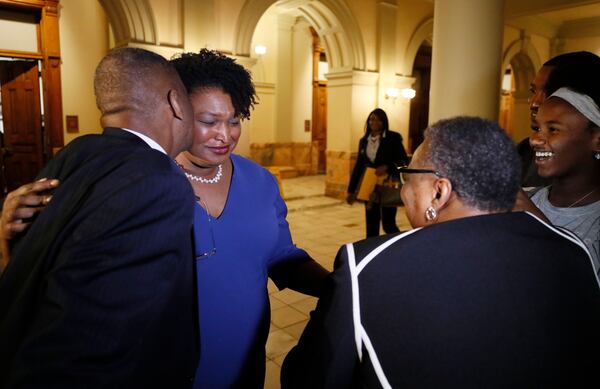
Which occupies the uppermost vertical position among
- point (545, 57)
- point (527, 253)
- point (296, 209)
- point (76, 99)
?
point (545, 57)

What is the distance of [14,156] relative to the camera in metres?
7.46

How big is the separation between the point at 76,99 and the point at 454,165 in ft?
28.0

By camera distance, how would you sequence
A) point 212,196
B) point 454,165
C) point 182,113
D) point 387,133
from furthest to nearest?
point 387,133 → point 212,196 → point 182,113 → point 454,165

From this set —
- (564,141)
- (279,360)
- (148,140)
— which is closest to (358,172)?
(279,360)

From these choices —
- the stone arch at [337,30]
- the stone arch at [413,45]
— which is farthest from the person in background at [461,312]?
the stone arch at [413,45]

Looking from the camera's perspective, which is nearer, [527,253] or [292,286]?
[527,253]

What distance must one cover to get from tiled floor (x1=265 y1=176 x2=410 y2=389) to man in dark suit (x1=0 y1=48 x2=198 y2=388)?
1914 mm

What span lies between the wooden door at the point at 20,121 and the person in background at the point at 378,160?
6.16m

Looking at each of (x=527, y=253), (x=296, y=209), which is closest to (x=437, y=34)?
(x=527, y=253)

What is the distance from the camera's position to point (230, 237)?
1371 mm

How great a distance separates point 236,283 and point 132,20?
5743mm

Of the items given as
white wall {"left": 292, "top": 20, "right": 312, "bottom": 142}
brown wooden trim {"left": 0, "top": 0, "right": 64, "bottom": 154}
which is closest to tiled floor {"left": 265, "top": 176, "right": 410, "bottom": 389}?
white wall {"left": 292, "top": 20, "right": 312, "bottom": 142}

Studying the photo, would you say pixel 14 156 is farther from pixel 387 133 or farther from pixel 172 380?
pixel 172 380

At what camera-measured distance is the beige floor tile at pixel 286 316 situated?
341 centimetres
